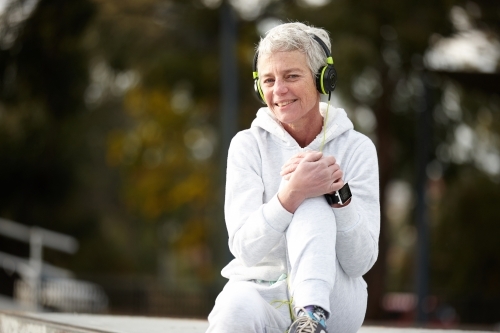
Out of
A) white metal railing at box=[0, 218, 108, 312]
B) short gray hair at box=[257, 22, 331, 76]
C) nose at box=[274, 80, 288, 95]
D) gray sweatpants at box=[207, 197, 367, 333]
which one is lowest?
white metal railing at box=[0, 218, 108, 312]

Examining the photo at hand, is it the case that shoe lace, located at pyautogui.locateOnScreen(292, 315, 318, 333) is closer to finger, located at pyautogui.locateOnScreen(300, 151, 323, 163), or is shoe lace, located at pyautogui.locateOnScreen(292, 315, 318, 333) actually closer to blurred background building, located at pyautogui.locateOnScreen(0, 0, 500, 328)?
finger, located at pyautogui.locateOnScreen(300, 151, 323, 163)

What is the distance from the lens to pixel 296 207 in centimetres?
294

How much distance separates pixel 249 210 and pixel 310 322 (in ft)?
1.61

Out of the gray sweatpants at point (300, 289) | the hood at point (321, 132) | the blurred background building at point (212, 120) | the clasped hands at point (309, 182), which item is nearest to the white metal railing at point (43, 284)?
the blurred background building at point (212, 120)

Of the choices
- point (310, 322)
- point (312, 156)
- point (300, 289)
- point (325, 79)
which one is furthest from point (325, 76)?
point (310, 322)

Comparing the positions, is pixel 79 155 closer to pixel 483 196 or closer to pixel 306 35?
pixel 483 196

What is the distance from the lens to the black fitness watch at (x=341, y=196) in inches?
116

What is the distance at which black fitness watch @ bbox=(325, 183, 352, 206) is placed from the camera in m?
2.94

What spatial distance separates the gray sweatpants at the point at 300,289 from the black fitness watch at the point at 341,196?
0.03 metres

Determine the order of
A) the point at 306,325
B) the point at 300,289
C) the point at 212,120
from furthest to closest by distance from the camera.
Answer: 1. the point at 212,120
2. the point at 300,289
3. the point at 306,325

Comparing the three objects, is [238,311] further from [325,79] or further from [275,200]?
[325,79]

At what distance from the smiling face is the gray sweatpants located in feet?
1.27

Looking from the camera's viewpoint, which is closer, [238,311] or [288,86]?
[238,311]

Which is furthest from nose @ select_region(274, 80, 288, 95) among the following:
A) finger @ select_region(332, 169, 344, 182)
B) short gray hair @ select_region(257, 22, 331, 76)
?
finger @ select_region(332, 169, 344, 182)
